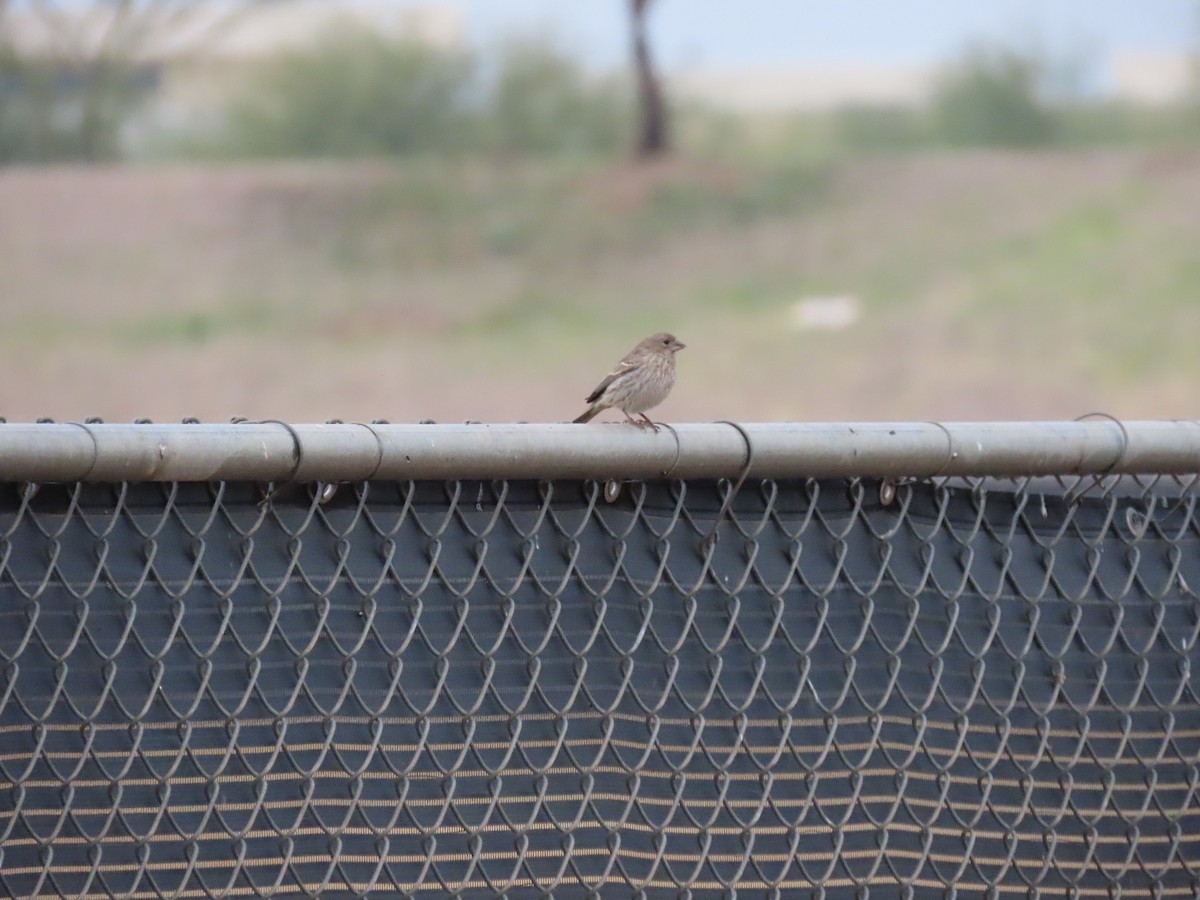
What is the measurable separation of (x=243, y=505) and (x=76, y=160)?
39.2 metres

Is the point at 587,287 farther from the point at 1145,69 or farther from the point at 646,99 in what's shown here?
the point at 1145,69

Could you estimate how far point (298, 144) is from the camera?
134 feet

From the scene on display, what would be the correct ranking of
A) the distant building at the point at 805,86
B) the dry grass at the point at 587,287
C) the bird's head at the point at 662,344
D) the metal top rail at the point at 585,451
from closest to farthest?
1. the metal top rail at the point at 585,451
2. the bird's head at the point at 662,344
3. the dry grass at the point at 587,287
4. the distant building at the point at 805,86

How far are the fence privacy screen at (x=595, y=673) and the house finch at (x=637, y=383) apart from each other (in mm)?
2433

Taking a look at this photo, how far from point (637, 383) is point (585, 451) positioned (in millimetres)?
2851

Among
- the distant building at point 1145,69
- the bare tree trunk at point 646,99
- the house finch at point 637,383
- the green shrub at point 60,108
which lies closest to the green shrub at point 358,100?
the green shrub at point 60,108

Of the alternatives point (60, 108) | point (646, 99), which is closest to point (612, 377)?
point (646, 99)

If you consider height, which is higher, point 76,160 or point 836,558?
point 836,558

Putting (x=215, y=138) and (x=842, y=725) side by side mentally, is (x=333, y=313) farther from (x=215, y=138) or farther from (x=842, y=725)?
(x=842, y=725)

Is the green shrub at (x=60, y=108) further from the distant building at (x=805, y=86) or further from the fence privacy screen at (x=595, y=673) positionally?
the fence privacy screen at (x=595, y=673)

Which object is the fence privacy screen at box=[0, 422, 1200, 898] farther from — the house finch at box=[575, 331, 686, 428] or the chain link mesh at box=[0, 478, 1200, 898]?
the house finch at box=[575, 331, 686, 428]

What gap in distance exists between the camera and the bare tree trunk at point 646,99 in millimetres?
35531

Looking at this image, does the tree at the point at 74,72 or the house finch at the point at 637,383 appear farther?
the tree at the point at 74,72

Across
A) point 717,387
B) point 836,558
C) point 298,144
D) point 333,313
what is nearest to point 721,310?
point 717,387
